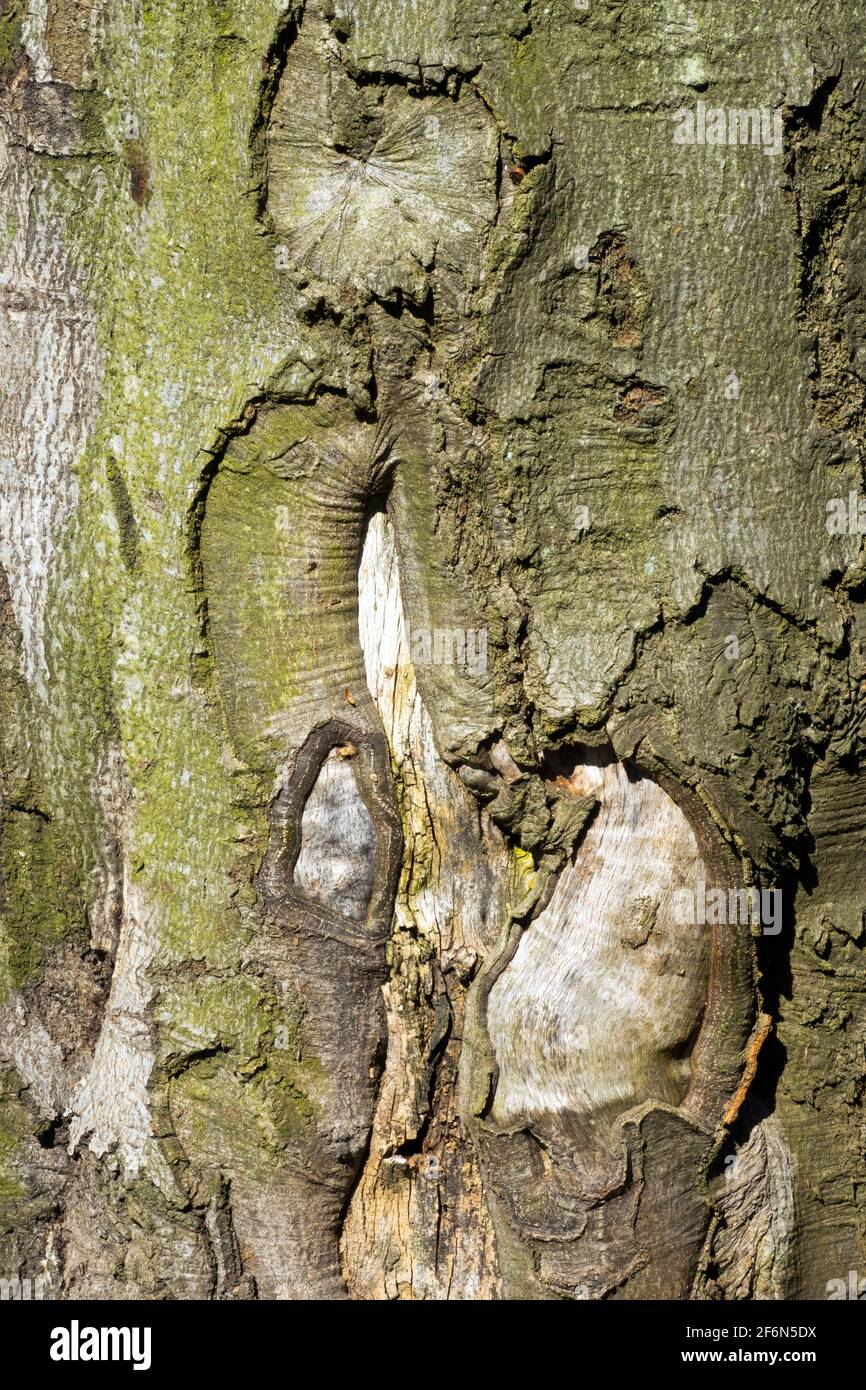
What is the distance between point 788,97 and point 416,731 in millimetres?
1339

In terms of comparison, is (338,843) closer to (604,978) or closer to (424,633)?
(424,633)

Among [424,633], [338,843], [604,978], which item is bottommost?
[604,978]

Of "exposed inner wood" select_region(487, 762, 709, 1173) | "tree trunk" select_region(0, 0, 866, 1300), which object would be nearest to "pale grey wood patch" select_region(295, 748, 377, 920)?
"tree trunk" select_region(0, 0, 866, 1300)

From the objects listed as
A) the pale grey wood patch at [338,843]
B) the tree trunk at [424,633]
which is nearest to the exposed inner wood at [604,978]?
the tree trunk at [424,633]

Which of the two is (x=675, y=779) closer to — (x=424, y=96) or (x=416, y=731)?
(x=416, y=731)

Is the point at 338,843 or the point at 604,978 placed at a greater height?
the point at 338,843

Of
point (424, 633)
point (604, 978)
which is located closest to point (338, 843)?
point (424, 633)

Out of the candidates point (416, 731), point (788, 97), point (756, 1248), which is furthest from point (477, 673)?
point (756, 1248)

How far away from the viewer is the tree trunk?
1.95m

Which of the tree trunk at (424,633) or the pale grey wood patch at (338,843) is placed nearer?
the tree trunk at (424,633)

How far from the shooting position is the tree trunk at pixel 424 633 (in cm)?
195

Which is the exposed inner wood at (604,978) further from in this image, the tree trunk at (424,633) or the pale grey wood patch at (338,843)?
the pale grey wood patch at (338,843)

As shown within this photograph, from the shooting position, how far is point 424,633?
7.23 ft

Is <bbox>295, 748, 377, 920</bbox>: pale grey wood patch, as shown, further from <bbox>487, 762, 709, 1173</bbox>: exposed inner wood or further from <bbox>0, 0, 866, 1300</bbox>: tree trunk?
<bbox>487, 762, 709, 1173</bbox>: exposed inner wood
